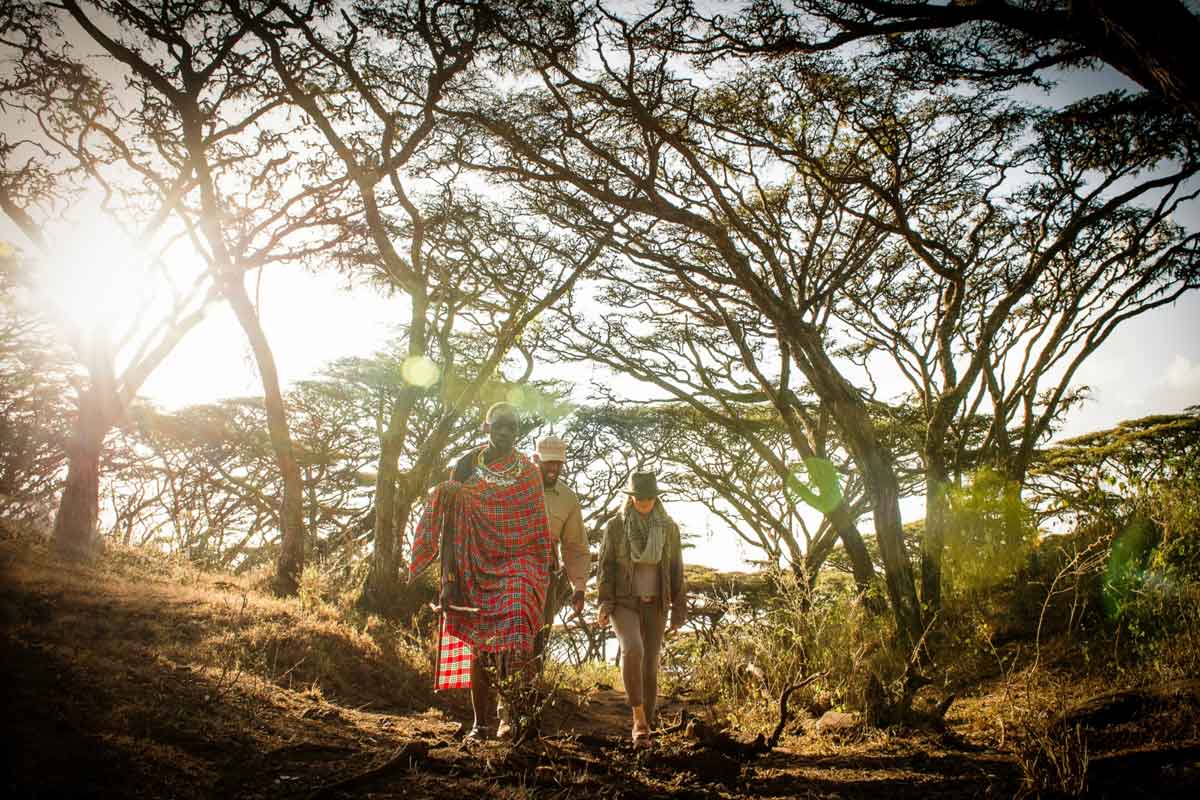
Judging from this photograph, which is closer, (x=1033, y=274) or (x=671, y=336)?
(x=1033, y=274)

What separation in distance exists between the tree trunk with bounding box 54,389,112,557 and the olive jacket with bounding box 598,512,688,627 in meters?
5.69

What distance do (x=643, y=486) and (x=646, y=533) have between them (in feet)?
1.17

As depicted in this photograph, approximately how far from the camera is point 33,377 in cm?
967

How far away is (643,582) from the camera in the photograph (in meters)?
4.79

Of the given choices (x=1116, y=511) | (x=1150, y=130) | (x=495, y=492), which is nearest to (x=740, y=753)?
(x=495, y=492)

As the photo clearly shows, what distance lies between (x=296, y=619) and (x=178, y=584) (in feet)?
4.75

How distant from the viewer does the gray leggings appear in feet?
14.6

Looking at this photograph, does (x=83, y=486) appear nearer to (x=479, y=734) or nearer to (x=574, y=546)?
(x=574, y=546)

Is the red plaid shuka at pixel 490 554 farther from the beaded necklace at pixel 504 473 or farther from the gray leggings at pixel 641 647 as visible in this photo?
the gray leggings at pixel 641 647

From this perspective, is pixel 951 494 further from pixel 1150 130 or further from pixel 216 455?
pixel 216 455

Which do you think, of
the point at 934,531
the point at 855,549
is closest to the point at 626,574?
the point at 855,549

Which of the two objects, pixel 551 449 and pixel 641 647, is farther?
pixel 551 449

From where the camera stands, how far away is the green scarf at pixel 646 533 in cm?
478

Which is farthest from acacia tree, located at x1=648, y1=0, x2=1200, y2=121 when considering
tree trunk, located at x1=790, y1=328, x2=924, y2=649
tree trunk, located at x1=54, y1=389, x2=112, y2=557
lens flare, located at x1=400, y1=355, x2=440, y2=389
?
tree trunk, located at x1=54, y1=389, x2=112, y2=557
